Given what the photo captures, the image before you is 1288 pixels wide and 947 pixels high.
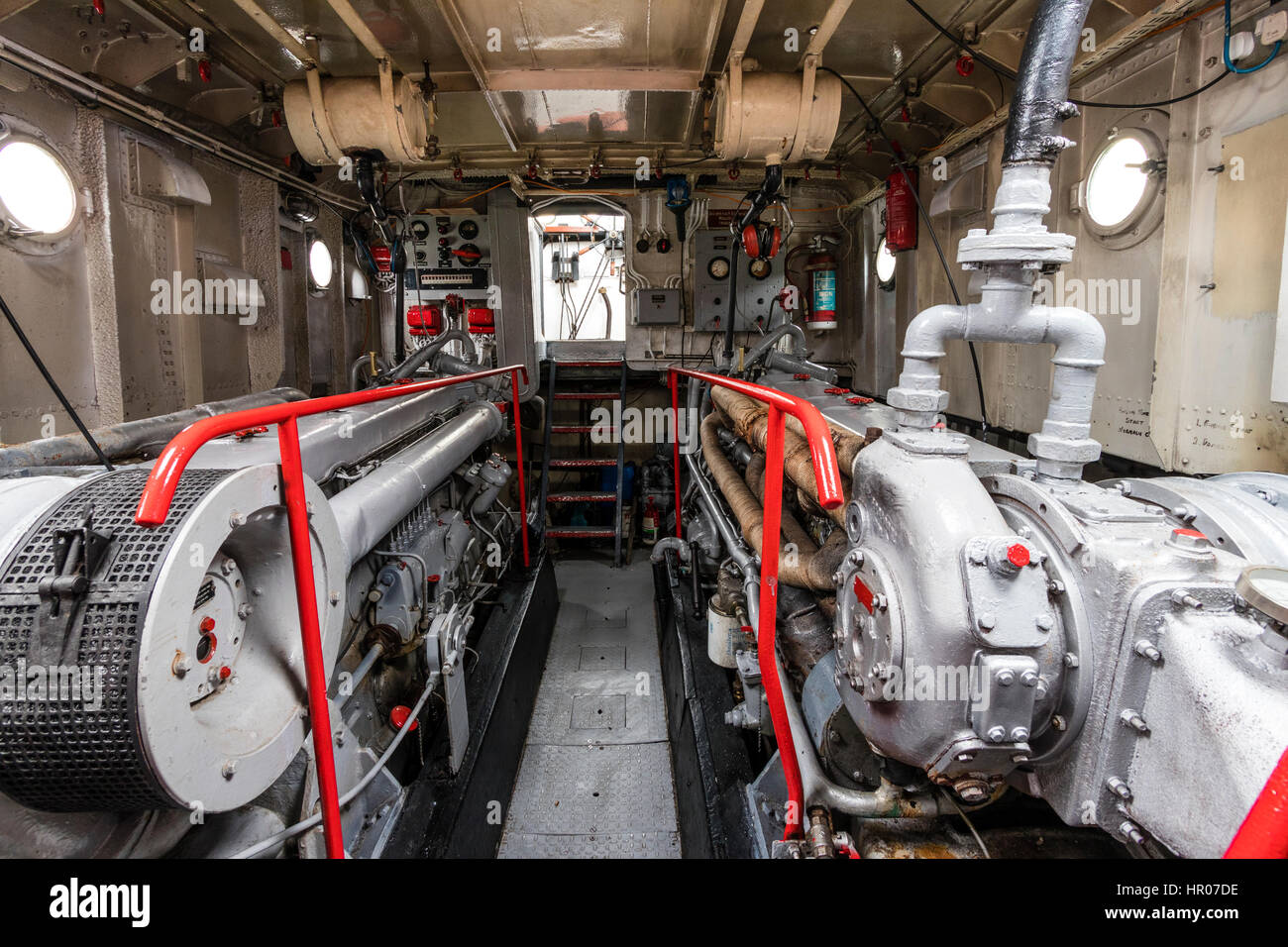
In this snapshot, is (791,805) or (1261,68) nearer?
(791,805)

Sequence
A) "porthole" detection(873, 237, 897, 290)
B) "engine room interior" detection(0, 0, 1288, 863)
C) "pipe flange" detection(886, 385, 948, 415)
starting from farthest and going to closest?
"porthole" detection(873, 237, 897, 290)
"pipe flange" detection(886, 385, 948, 415)
"engine room interior" detection(0, 0, 1288, 863)

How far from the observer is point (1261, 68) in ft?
7.25

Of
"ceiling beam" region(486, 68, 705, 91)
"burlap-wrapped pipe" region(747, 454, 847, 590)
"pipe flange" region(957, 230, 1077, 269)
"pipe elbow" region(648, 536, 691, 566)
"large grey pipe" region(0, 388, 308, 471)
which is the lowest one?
"pipe elbow" region(648, 536, 691, 566)

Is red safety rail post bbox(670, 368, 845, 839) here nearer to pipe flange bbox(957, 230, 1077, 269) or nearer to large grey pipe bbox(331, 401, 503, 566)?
pipe flange bbox(957, 230, 1077, 269)

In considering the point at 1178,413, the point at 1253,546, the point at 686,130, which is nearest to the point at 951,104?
the point at 686,130

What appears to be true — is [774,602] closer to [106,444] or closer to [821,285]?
[106,444]

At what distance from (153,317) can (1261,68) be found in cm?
540

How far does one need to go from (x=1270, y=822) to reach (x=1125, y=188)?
3.36m

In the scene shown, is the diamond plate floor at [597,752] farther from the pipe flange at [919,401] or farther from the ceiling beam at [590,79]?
the ceiling beam at [590,79]

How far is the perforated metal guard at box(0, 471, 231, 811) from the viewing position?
0.95 metres

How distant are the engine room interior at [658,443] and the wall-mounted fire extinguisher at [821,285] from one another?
37 millimetres

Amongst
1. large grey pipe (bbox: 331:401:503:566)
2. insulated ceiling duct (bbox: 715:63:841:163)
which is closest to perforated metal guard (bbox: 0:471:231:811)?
large grey pipe (bbox: 331:401:503:566)

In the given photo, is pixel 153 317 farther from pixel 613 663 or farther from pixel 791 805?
pixel 791 805

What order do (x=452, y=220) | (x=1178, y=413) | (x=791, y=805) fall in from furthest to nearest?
(x=452, y=220) < (x=1178, y=413) < (x=791, y=805)
